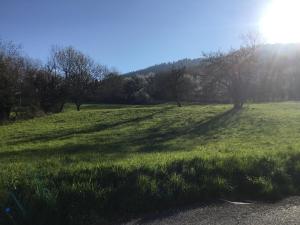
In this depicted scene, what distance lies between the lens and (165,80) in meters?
69.4

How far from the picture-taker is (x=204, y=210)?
6898 millimetres

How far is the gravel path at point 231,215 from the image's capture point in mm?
6277

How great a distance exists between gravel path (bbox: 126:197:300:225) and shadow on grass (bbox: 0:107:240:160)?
1019cm

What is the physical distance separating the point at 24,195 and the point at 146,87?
10355 centimetres

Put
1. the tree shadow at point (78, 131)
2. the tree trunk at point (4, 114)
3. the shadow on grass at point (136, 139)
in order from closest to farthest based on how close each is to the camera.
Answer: the shadow on grass at point (136, 139) → the tree shadow at point (78, 131) → the tree trunk at point (4, 114)

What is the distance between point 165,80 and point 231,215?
63.2 metres

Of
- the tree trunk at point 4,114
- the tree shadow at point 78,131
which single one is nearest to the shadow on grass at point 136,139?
the tree shadow at point 78,131

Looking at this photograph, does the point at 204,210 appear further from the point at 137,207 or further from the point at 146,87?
the point at 146,87

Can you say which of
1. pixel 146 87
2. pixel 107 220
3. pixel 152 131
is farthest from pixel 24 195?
pixel 146 87

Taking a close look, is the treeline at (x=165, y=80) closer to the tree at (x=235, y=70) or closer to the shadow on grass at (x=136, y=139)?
the tree at (x=235, y=70)

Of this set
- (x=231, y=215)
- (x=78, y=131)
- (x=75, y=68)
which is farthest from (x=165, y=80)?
(x=231, y=215)

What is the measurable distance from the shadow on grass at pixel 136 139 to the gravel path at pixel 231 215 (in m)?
10.2

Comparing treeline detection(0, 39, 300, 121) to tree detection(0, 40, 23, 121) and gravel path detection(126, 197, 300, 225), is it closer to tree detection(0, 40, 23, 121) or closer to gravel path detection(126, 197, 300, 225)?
tree detection(0, 40, 23, 121)

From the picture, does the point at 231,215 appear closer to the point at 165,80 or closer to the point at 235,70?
the point at 235,70
